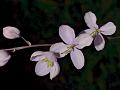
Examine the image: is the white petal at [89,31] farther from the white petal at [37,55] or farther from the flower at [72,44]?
Result: the white petal at [37,55]

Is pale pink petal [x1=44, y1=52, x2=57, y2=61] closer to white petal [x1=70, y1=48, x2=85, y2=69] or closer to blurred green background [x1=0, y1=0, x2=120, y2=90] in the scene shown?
white petal [x1=70, y1=48, x2=85, y2=69]

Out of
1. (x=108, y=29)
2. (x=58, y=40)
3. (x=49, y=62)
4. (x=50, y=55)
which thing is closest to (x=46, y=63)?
(x=49, y=62)

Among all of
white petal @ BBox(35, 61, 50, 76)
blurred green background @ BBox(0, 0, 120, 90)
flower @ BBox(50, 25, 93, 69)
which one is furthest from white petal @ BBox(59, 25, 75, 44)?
blurred green background @ BBox(0, 0, 120, 90)

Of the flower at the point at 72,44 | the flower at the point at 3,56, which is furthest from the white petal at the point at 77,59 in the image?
the flower at the point at 3,56

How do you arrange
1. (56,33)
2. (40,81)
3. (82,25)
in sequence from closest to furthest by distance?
(82,25) < (56,33) < (40,81)

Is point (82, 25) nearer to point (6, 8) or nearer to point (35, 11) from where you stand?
point (35, 11)

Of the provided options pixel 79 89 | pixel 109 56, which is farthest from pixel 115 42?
pixel 79 89

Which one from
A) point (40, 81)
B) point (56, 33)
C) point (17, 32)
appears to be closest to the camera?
point (17, 32)

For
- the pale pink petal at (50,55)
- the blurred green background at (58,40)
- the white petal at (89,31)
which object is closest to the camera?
the pale pink petal at (50,55)
